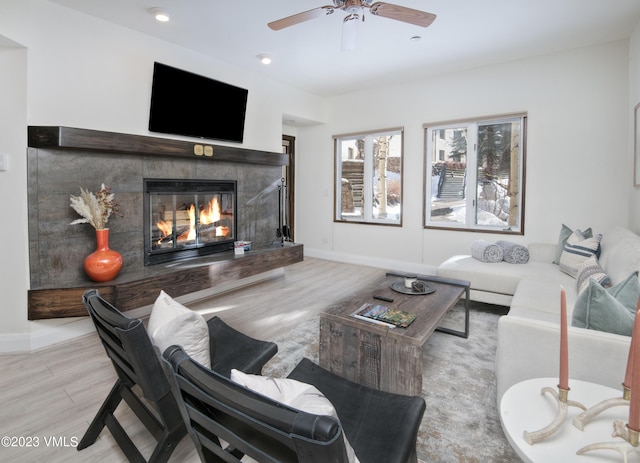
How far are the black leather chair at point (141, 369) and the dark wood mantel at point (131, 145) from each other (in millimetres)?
1874

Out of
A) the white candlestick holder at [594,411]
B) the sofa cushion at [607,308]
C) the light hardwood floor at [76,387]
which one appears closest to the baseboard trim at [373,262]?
the light hardwood floor at [76,387]

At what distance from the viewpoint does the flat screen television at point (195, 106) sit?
3.42 metres

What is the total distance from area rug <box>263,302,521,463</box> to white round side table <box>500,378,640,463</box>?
64 cm

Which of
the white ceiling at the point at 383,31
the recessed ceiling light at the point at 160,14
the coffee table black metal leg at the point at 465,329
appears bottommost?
the coffee table black metal leg at the point at 465,329

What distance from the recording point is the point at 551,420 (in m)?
1.00

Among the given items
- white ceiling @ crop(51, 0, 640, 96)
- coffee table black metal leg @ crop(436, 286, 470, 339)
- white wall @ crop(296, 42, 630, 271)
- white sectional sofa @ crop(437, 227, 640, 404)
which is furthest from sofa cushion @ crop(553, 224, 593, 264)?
white ceiling @ crop(51, 0, 640, 96)

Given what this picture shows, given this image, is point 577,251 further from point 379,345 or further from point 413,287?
point 379,345

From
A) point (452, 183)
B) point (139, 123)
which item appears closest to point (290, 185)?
point (452, 183)

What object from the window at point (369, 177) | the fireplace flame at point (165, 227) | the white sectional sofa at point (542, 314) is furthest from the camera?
the window at point (369, 177)

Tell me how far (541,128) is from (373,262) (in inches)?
114

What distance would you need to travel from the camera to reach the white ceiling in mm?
2908

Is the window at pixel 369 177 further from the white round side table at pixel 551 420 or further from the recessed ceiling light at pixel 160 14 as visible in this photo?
the white round side table at pixel 551 420

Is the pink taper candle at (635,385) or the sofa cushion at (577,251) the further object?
the sofa cushion at (577,251)

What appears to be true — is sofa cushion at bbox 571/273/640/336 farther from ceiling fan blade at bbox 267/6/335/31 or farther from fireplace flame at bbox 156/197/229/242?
fireplace flame at bbox 156/197/229/242
